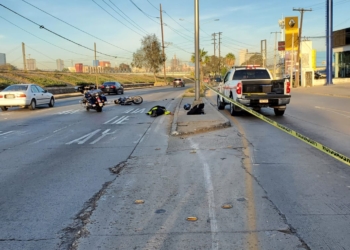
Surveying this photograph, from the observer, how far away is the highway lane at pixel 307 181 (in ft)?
14.5

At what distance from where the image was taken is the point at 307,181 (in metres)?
6.37

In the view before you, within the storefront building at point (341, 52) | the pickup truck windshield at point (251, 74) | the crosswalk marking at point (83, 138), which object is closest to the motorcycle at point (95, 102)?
the pickup truck windshield at point (251, 74)

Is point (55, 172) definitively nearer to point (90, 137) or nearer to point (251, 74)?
point (90, 137)

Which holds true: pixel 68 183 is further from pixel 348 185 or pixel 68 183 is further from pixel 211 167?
pixel 348 185

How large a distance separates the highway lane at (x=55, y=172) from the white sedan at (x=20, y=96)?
628 centimetres

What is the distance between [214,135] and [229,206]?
5992 mm

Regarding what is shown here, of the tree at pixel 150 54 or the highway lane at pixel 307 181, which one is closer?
the highway lane at pixel 307 181

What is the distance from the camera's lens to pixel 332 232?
4.33 m

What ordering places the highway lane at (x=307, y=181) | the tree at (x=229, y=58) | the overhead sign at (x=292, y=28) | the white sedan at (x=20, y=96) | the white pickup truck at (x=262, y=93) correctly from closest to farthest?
the highway lane at (x=307, y=181)
the white pickup truck at (x=262, y=93)
the white sedan at (x=20, y=96)
the overhead sign at (x=292, y=28)
the tree at (x=229, y=58)

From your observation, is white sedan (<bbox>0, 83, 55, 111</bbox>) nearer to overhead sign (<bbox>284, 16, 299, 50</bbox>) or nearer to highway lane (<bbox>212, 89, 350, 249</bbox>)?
highway lane (<bbox>212, 89, 350, 249</bbox>)

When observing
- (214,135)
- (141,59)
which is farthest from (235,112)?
(141,59)

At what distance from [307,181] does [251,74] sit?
11.3m

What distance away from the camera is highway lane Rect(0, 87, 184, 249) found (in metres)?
4.52

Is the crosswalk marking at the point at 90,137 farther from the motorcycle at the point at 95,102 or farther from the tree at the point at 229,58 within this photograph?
the tree at the point at 229,58
